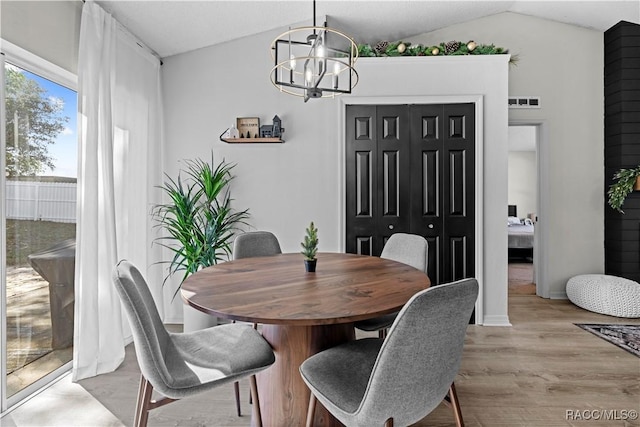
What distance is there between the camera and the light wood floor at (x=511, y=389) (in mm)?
2088

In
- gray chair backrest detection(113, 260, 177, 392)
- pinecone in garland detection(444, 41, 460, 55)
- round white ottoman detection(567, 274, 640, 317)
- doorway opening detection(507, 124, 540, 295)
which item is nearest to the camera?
gray chair backrest detection(113, 260, 177, 392)

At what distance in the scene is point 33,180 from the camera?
2336mm

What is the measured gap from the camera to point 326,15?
3.74 meters

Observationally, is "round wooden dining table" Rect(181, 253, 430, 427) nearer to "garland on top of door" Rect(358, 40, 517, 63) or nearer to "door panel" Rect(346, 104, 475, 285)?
"door panel" Rect(346, 104, 475, 285)

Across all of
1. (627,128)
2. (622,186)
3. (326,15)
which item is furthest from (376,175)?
(627,128)

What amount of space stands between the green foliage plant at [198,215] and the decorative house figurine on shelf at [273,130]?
46cm

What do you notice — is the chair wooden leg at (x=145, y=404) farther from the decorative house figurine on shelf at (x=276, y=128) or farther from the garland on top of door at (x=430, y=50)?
Answer: the garland on top of door at (x=430, y=50)

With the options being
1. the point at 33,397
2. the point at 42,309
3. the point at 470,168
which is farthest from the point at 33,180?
the point at 470,168

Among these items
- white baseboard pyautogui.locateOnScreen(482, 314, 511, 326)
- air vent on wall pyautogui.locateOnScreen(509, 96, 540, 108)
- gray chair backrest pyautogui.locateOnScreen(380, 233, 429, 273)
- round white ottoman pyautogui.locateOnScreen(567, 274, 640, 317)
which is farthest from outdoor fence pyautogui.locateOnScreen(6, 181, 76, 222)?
round white ottoman pyautogui.locateOnScreen(567, 274, 640, 317)

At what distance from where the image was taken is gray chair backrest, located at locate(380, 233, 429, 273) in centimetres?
247

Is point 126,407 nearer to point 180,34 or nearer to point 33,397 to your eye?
point 33,397

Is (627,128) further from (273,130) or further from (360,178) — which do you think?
(273,130)

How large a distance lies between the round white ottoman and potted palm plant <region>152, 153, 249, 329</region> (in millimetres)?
3588

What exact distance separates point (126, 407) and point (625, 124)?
5.26 m
